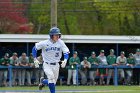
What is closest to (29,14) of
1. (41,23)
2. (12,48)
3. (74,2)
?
(41,23)

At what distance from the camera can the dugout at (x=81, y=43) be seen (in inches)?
1117

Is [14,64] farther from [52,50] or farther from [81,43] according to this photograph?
[52,50]

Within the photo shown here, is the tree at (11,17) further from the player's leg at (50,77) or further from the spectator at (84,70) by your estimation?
the player's leg at (50,77)

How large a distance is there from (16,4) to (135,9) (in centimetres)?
1059

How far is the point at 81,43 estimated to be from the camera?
97.6 feet

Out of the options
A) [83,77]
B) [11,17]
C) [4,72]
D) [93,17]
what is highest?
[93,17]

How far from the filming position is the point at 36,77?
2684cm

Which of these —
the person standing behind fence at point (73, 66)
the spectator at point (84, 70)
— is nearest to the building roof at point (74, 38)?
the spectator at point (84, 70)

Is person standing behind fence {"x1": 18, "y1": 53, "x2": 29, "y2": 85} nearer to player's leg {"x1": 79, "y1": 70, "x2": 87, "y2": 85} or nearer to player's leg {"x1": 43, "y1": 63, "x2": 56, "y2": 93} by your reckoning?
player's leg {"x1": 79, "y1": 70, "x2": 87, "y2": 85}

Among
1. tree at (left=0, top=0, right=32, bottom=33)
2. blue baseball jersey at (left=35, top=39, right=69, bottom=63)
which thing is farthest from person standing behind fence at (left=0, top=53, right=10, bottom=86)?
tree at (left=0, top=0, right=32, bottom=33)

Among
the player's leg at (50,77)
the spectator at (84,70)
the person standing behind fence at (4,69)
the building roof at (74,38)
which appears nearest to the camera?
the player's leg at (50,77)

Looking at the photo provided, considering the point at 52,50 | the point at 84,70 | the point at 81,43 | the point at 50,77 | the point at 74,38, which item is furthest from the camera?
the point at 81,43

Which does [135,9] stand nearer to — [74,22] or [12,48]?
[74,22]

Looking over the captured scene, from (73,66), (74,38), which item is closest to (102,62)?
(73,66)
